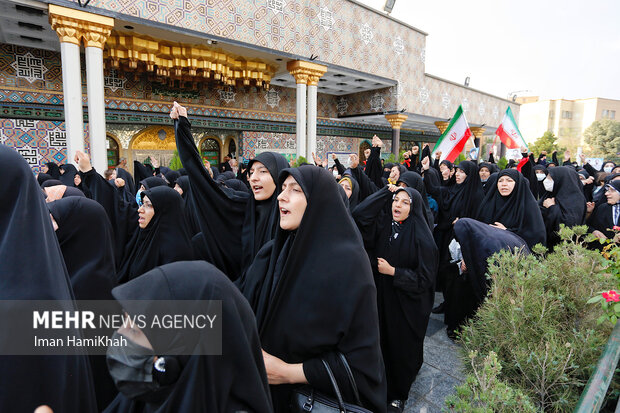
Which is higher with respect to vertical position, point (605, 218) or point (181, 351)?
point (181, 351)

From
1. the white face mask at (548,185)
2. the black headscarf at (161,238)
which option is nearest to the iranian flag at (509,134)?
the white face mask at (548,185)

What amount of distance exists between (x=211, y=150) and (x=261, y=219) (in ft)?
27.7

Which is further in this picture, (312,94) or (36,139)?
(312,94)

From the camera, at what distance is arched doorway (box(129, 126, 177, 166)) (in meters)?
8.38

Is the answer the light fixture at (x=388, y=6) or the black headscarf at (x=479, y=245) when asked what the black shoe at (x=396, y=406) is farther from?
the light fixture at (x=388, y=6)

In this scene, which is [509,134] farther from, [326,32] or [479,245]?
[479,245]

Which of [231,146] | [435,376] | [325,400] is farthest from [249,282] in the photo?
[231,146]

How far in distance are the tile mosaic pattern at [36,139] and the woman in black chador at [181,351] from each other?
769 cm

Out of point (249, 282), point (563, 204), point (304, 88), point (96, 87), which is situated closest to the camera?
point (249, 282)

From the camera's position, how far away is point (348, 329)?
1185 millimetres

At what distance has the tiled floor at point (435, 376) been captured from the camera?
2.18 metres

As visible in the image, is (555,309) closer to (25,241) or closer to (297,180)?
(297,180)

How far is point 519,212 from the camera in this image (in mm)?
3014

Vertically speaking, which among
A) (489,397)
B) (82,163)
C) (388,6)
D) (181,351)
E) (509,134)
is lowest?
(489,397)
